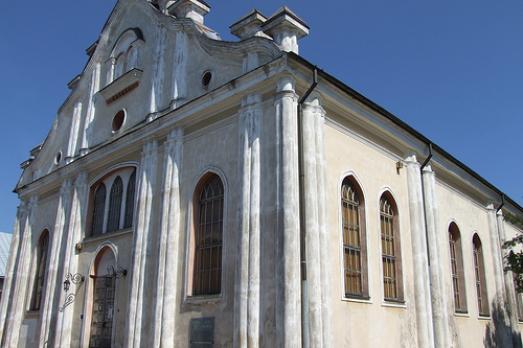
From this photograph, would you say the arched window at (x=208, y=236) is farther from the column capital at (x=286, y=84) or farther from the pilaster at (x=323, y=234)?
the column capital at (x=286, y=84)

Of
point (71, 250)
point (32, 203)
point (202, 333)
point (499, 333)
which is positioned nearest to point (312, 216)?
point (202, 333)

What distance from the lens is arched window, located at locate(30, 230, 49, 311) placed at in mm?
20234

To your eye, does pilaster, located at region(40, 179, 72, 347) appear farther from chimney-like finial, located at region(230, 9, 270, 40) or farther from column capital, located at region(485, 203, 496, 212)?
column capital, located at region(485, 203, 496, 212)

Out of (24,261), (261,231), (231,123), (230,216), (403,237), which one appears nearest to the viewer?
(261,231)

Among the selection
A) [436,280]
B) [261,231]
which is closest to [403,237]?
[436,280]

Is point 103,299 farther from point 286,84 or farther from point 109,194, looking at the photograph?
point 286,84

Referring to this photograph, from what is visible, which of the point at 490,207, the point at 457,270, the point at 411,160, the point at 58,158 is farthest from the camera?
the point at 490,207

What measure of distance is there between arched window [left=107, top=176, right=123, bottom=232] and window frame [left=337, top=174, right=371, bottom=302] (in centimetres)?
748

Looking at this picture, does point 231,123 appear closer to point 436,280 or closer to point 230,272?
point 230,272

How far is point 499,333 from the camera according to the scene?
20641mm

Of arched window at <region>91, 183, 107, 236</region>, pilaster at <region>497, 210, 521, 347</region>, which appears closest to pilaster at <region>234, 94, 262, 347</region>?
arched window at <region>91, 183, 107, 236</region>

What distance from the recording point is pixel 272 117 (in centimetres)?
1251

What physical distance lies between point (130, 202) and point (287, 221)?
725 centimetres

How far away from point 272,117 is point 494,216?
591 inches
